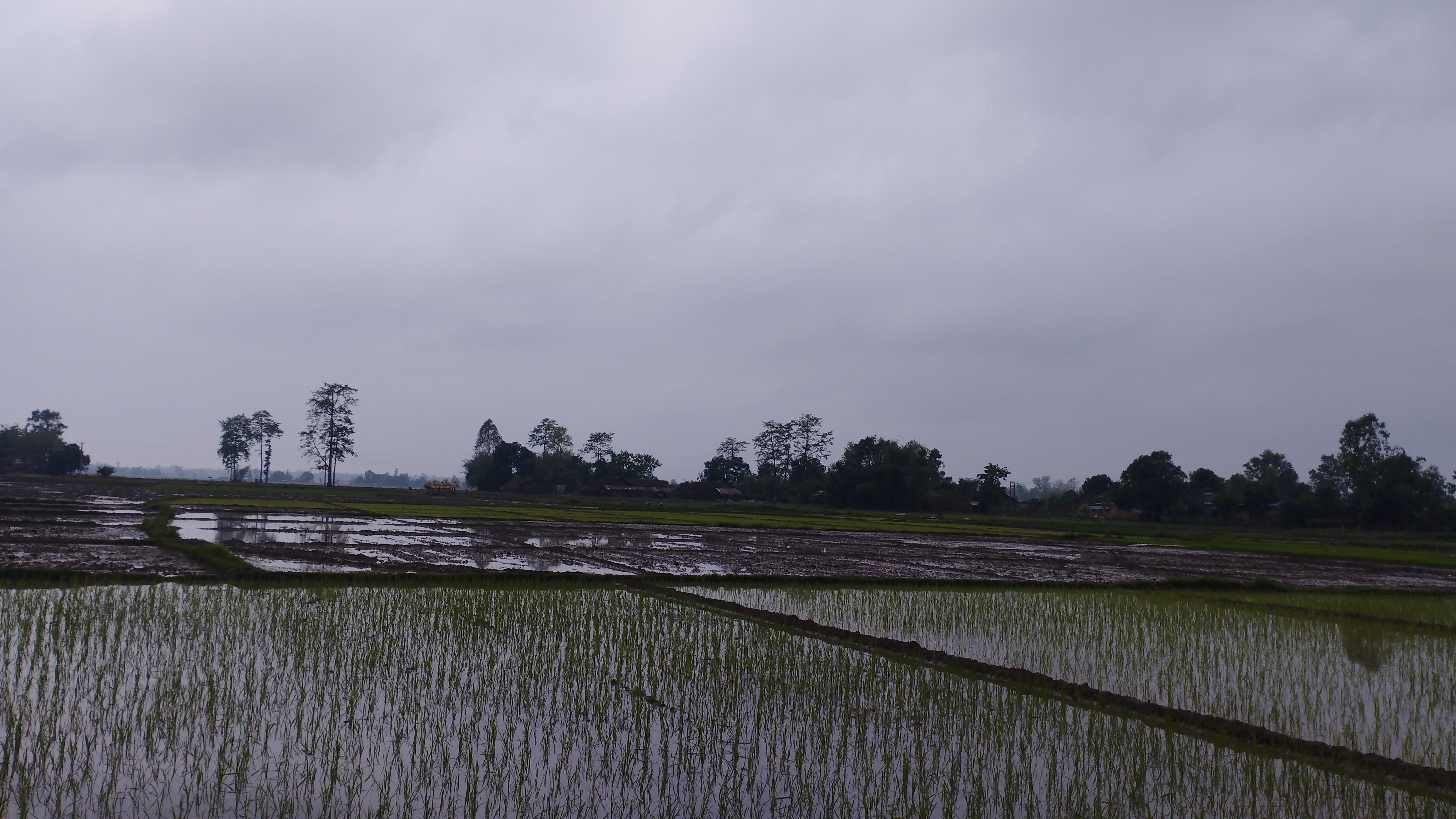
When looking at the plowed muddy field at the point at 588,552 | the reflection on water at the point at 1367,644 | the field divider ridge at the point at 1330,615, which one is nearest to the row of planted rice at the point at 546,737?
the reflection on water at the point at 1367,644

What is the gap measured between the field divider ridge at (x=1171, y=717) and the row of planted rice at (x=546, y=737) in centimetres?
20

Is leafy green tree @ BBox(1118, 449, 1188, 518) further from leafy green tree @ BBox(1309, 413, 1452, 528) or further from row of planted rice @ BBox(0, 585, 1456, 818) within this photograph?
row of planted rice @ BBox(0, 585, 1456, 818)

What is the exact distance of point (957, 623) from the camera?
10.3 meters

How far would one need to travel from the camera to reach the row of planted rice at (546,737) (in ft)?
13.7

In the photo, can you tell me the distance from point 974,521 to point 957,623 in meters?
37.9

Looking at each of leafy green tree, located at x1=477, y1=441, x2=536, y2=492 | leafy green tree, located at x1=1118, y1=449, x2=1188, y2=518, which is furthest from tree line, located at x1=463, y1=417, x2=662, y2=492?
leafy green tree, located at x1=1118, y1=449, x2=1188, y2=518

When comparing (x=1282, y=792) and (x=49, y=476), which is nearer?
(x=1282, y=792)

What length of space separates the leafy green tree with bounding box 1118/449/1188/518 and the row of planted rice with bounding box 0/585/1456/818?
59.5m

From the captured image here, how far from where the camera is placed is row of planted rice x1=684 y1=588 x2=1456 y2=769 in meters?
6.52

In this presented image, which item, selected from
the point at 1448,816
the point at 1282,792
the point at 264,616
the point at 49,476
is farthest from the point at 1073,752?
the point at 49,476

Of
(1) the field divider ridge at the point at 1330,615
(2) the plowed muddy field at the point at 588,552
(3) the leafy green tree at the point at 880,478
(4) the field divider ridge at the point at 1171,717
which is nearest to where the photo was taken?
(4) the field divider ridge at the point at 1171,717

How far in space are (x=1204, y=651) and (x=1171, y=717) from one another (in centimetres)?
357

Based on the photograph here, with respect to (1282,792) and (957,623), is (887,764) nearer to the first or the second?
(1282,792)

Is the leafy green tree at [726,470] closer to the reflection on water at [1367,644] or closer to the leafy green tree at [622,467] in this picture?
the leafy green tree at [622,467]
